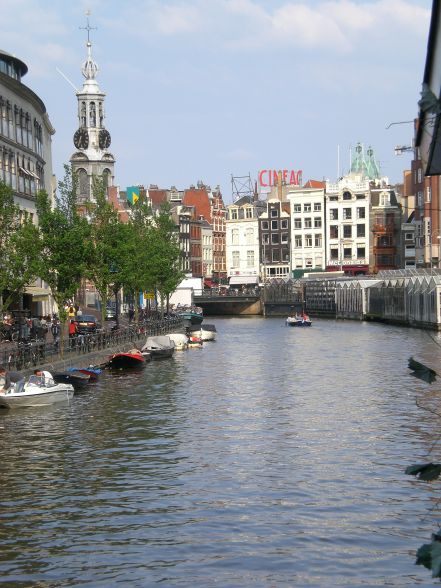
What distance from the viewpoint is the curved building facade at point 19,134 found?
81625 mm

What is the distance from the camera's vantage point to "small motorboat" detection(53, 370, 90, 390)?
169ft

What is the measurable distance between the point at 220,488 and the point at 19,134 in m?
65.2

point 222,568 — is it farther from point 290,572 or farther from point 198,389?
point 198,389

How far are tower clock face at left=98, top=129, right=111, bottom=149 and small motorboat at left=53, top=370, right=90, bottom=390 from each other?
390 feet

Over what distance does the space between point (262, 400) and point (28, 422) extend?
12259mm

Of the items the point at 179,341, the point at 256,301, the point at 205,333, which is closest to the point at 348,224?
the point at 256,301

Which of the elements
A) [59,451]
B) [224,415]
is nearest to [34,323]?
[224,415]

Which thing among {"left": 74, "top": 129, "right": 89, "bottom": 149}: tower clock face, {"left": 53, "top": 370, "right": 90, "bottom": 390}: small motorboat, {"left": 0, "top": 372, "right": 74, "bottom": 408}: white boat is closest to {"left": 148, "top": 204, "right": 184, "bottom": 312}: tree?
{"left": 74, "top": 129, "right": 89, "bottom": 149}: tower clock face

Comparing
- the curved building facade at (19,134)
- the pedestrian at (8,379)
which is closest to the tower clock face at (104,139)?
the curved building facade at (19,134)

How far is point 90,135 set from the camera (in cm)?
16950

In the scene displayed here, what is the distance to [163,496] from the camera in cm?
2644

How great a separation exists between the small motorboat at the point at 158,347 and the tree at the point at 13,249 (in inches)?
649

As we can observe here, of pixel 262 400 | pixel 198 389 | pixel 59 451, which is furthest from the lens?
pixel 198 389

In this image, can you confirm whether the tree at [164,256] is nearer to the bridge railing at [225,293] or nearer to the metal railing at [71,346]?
the metal railing at [71,346]
